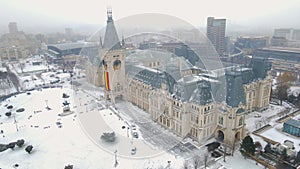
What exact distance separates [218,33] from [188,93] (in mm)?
72642

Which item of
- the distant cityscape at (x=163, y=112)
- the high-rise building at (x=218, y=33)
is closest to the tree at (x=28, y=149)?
the distant cityscape at (x=163, y=112)

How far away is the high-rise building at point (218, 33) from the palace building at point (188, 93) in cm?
5433

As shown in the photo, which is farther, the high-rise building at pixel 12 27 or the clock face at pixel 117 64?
the high-rise building at pixel 12 27

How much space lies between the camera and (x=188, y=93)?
33.9 m

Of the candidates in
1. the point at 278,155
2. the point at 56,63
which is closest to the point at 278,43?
the point at 278,155

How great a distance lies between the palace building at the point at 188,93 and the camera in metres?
32.4

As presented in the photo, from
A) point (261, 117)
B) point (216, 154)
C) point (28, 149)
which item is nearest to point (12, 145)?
point (28, 149)

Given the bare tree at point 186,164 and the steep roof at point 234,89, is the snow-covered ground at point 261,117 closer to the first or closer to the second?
the steep roof at point 234,89

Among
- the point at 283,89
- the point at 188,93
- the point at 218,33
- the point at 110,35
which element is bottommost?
the point at 283,89

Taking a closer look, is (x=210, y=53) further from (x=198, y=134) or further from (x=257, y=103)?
(x=198, y=134)

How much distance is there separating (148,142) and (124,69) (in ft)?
68.5

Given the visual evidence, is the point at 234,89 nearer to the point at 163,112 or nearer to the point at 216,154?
the point at 216,154

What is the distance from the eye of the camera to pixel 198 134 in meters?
33.3

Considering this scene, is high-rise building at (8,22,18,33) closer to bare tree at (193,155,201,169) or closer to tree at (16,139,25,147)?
tree at (16,139,25,147)
